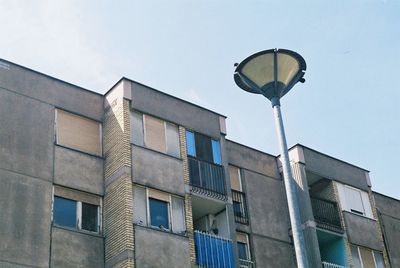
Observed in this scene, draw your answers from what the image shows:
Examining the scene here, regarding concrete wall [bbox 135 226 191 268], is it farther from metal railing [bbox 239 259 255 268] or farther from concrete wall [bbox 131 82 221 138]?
concrete wall [bbox 131 82 221 138]

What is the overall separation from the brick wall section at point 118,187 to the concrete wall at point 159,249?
35cm

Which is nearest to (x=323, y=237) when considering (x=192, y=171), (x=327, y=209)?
(x=327, y=209)

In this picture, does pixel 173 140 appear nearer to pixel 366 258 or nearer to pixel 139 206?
pixel 139 206

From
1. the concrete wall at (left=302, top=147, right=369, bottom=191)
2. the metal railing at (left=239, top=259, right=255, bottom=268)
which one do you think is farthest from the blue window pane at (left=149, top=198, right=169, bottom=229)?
the concrete wall at (left=302, top=147, right=369, bottom=191)

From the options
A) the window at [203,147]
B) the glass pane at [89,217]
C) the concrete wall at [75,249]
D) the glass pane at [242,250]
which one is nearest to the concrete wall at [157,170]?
the window at [203,147]

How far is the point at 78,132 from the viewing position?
24.3 metres

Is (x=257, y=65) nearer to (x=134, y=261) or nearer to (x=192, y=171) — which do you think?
(x=134, y=261)

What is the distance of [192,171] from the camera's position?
2516cm

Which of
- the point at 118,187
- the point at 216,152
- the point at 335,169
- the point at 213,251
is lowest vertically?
the point at 213,251

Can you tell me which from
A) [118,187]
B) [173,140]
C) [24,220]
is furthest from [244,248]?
[24,220]

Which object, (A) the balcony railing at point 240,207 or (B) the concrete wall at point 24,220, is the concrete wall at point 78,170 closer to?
(B) the concrete wall at point 24,220

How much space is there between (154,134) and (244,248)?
5865 mm

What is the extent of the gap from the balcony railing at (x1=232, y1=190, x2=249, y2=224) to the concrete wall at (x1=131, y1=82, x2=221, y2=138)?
2612mm

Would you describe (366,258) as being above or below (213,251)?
above
